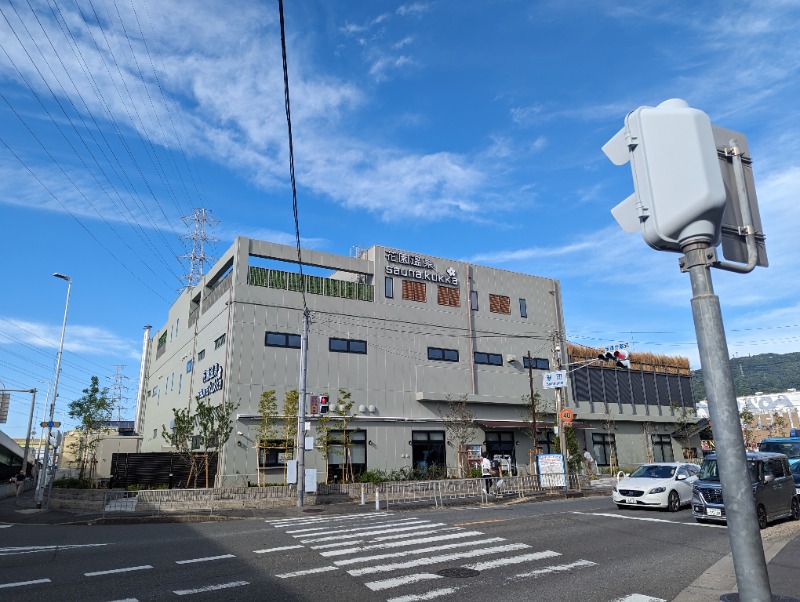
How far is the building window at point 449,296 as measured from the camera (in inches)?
1452

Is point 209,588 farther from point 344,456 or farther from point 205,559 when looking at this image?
point 344,456

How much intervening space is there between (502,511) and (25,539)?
14415 millimetres

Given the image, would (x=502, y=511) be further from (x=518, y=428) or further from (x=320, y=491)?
(x=518, y=428)

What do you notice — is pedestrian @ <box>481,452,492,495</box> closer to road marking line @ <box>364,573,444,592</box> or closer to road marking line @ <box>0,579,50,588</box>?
road marking line @ <box>364,573,444,592</box>

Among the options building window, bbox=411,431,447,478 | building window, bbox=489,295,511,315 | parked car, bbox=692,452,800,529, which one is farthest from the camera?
building window, bbox=489,295,511,315

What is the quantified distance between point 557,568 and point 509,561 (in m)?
0.97

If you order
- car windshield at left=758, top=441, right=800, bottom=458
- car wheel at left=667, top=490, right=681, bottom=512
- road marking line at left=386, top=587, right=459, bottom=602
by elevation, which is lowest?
road marking line at left=386, top=587, right=459, bottom=602

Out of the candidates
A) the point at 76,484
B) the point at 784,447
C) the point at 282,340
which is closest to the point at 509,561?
the point at 784,447

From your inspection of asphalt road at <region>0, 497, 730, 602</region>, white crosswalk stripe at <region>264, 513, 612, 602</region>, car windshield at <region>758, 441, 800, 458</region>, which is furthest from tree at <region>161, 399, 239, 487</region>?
car windshield at <region>758, 441, 800, 458</region>

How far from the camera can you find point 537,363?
4016 centimetres

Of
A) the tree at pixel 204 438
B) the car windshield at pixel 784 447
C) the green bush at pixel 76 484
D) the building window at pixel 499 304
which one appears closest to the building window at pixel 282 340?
the tree at pixel 204 438

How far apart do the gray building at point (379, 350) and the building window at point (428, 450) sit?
0.07 meters

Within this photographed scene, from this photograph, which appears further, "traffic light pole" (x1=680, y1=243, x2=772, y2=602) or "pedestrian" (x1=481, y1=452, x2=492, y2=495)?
"pedestrian" (x1=481, y1=452, x2=492, y2=495)

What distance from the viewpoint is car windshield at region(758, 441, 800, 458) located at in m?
23.7
